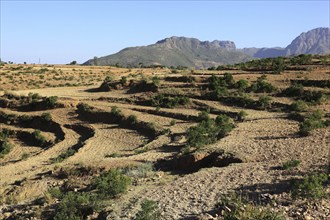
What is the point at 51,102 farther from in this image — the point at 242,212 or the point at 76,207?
the point at 242,212

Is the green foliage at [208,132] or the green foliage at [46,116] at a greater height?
the green foliage at [46,116]

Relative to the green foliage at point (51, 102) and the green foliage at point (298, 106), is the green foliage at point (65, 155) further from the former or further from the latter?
the green foliage at point (298, 106)

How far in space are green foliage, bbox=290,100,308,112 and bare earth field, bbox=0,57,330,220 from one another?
1.03 feet

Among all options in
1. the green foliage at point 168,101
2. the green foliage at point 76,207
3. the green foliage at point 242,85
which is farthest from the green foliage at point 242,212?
the green foliage at point 242,85

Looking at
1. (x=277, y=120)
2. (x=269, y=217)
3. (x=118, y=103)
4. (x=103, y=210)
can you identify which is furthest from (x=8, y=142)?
(x=269, y=217)

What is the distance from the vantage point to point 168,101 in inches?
1211

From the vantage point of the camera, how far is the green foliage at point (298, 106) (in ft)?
82.0

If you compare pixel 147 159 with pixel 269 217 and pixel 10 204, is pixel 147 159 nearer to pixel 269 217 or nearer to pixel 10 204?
pixel 10 204

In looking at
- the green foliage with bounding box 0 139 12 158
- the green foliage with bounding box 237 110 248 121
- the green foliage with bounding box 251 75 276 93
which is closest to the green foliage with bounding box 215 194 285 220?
the green foliage with bounding box 237 110 248 121

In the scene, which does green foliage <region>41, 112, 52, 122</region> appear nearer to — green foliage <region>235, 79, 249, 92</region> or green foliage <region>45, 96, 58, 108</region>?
green foliage <region>45, 96, 58, 108</region>

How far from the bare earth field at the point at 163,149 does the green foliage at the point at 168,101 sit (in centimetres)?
31

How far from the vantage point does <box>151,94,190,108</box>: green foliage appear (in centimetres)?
3016

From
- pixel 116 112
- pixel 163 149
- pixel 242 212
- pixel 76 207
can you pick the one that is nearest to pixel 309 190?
pixel 242 212

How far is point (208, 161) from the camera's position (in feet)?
53.2
